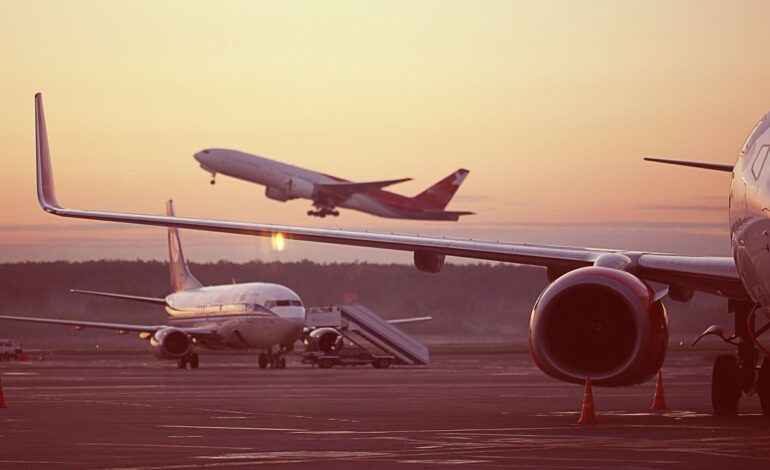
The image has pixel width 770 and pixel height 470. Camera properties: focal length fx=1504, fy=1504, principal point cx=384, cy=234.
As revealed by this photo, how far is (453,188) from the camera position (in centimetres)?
10575

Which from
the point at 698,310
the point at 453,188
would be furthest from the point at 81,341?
Result: the point at 698,310

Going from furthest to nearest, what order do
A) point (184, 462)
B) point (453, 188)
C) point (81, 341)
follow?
point (81, 341) → point (453, 188) → point (184, 462)

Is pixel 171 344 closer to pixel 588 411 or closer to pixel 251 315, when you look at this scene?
pixel 251 315

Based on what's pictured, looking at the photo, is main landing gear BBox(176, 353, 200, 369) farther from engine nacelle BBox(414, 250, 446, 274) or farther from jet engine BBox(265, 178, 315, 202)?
engine nacelle BBox(414, 250, 446, 274)

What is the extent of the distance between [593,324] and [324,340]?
4303 centimetres

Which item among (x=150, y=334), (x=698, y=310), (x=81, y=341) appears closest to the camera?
(x=150, y=334)

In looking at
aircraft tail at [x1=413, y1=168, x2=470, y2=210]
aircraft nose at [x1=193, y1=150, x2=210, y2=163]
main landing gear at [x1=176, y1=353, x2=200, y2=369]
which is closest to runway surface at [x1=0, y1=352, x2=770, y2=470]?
main landing gear at [x1=176, y1=353, x2=200, y2=369]

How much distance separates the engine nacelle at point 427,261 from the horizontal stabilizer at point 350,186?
74385 mm

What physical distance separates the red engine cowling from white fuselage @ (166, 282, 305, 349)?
40373mm

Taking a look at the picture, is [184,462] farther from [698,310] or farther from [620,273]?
[698,310]

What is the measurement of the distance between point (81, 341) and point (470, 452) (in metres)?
111

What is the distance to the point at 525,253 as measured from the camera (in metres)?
18.6

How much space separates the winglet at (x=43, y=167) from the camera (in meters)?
25.0

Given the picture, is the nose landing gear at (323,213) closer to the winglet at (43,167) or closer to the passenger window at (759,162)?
the winglet at (43,167)
